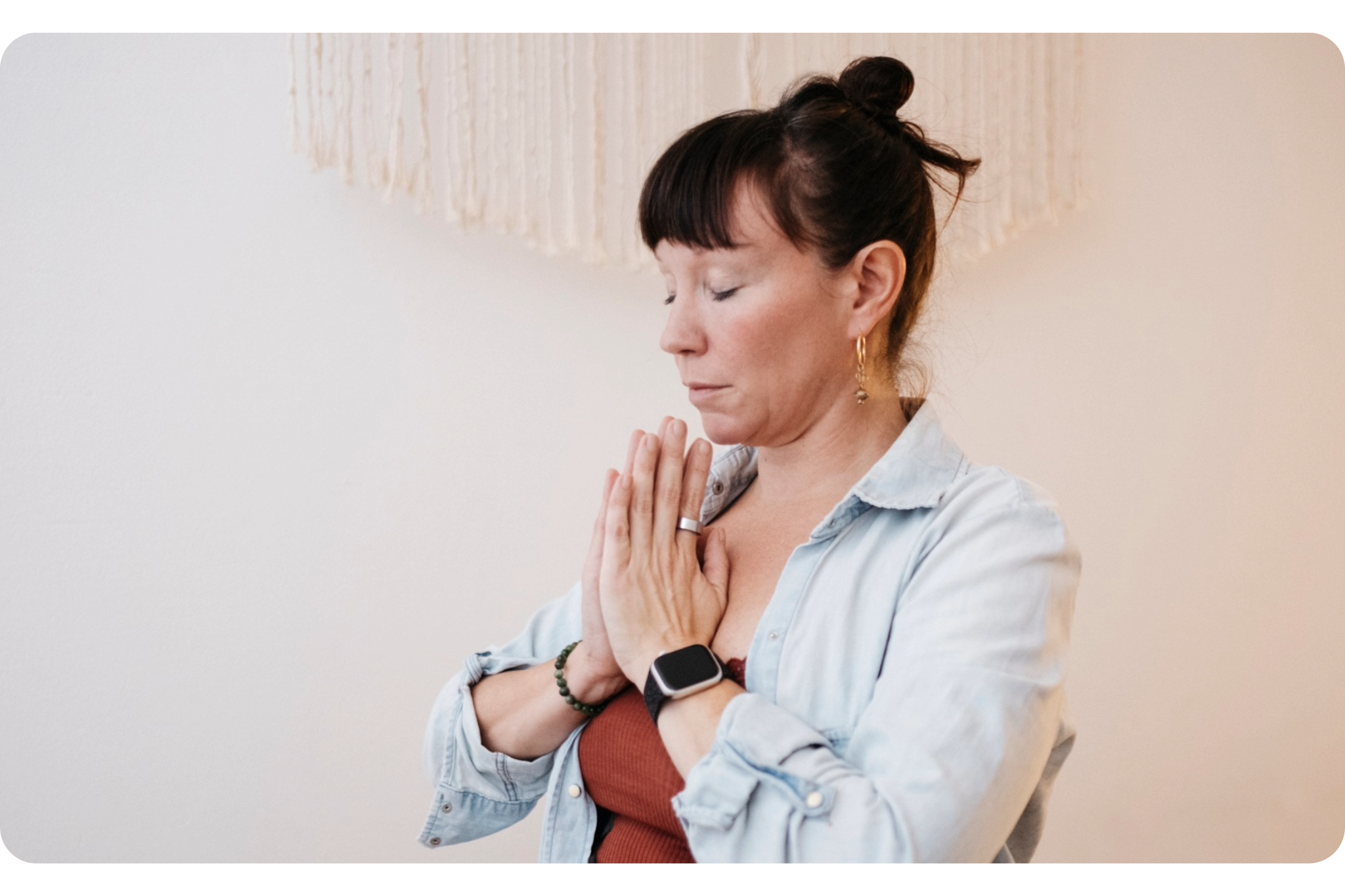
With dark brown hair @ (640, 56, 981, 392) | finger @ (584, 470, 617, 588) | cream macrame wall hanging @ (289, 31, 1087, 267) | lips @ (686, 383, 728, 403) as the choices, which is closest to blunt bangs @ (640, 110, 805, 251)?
dark brown hair @ (640, 56, 981, 392)

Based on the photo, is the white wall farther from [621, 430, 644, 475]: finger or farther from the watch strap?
the watch strap

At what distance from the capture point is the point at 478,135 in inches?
67.1

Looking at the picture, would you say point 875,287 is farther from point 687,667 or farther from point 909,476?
point 687,667

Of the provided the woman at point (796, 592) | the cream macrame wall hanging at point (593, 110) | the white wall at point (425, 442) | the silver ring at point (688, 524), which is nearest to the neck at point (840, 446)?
the woman at point (796, 592)

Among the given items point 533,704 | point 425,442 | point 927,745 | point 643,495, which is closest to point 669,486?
point 643,495

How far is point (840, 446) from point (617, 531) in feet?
0.77

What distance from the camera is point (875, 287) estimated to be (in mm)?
1059

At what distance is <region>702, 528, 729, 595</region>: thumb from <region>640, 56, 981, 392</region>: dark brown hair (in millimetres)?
278

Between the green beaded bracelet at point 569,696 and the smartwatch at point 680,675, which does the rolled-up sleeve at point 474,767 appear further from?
the smartwatch at point 680,675

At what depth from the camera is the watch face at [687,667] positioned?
0.91 meters

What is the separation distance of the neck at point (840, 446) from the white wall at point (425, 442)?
23.5 inches

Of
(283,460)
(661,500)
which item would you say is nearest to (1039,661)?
(661,500)

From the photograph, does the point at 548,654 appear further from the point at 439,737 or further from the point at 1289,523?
the point at 1289,523

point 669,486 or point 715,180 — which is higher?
point 715,180
